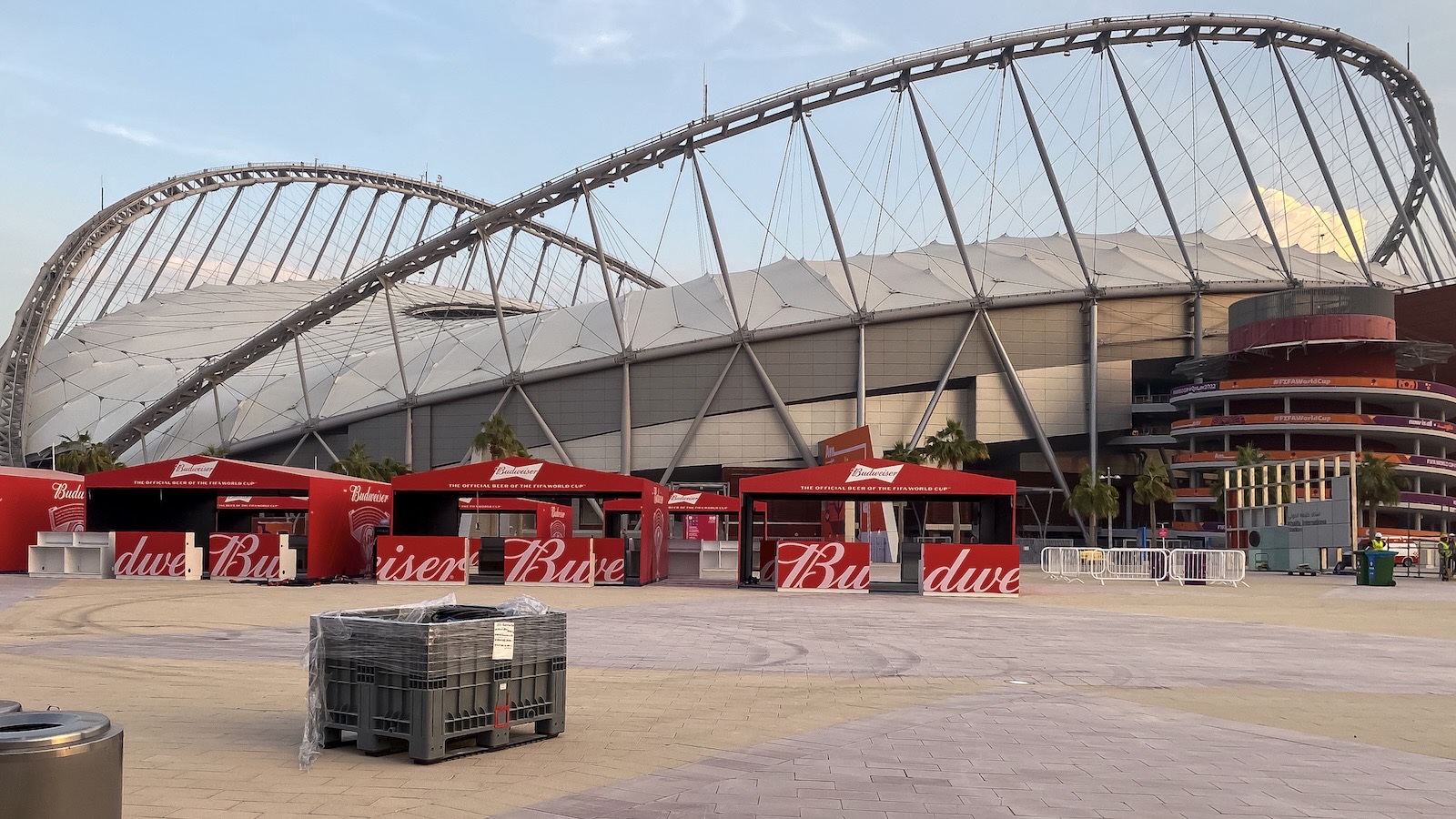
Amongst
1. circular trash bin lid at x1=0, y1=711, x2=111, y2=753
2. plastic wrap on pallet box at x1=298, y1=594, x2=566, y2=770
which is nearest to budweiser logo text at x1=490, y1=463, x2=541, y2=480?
plastic wrap on pallet box at x1=298, y1=594, x2=566, y2=770

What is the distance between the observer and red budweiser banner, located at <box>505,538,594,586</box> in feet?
129

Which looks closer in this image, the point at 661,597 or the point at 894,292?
the point at 661,597

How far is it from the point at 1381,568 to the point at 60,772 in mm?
48499

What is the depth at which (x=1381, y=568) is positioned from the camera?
44.9 m

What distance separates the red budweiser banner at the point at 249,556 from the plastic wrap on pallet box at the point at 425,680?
3157cm

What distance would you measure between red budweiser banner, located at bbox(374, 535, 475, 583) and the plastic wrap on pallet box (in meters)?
29.3

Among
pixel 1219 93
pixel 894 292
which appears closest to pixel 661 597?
pixel 894 292

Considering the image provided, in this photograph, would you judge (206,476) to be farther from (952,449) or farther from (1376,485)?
(1376,485)

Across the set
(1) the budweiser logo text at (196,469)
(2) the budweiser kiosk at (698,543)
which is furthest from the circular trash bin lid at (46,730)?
(1) the budweiser logo text at (196,469)

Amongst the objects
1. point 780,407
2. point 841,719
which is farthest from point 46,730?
point 780,407

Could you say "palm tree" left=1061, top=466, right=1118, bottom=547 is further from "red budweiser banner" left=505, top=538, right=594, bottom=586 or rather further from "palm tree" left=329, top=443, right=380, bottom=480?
"red budweiser banner" left=505, top=538, right=594, bottom=586

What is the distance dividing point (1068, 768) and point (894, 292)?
79.1 metres

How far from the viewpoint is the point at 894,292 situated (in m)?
87.8

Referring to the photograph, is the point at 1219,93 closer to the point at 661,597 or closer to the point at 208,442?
the point at 661,597
